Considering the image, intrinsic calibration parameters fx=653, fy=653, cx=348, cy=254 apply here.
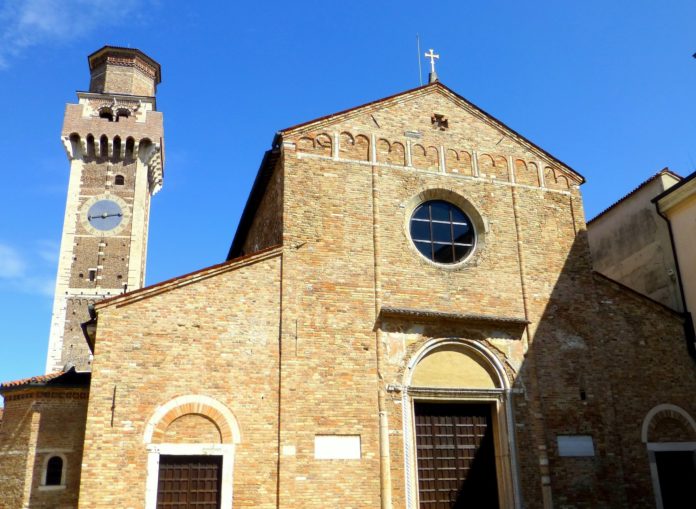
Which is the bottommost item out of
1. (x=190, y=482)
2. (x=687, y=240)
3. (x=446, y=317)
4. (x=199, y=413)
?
(x=190, y=482)

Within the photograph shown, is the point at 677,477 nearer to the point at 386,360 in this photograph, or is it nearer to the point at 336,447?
the point at 386,360

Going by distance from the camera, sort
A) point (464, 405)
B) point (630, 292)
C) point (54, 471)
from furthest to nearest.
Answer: point (630, 292) < point (464, 405) < point (54, 471)

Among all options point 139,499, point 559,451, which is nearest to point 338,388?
point 139,499

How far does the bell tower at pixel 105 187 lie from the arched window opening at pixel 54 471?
801 inches

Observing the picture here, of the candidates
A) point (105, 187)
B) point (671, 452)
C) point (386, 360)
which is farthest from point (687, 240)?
point (105, 187)

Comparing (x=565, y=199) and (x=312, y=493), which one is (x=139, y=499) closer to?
(x=312, y=493)

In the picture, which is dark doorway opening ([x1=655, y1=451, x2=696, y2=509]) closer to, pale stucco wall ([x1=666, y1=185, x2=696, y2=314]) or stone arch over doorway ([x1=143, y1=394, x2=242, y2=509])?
pale stucco wall ([x1=666, y1=185, x2=696, y2=314])

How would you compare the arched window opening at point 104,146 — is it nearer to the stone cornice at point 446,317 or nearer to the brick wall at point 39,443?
the brick wall at point 39,443

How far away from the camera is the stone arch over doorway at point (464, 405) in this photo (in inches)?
475

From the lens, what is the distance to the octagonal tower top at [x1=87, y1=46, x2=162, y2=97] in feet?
125

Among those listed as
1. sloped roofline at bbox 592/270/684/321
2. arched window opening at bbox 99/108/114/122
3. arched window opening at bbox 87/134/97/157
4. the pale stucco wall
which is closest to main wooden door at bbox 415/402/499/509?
sloped roofline at bbox 592/270/684/321

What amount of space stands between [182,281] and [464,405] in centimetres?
584

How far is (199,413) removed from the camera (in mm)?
10734

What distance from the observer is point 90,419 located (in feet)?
33.0
